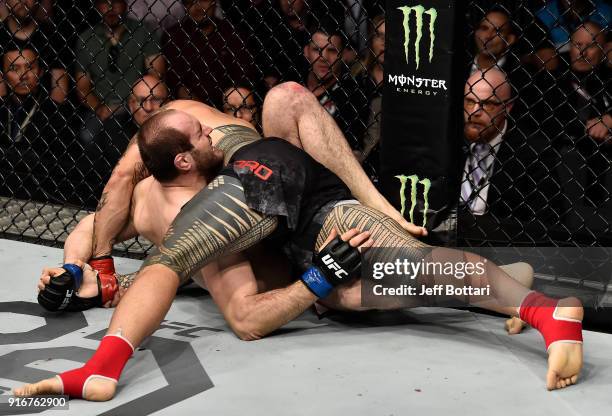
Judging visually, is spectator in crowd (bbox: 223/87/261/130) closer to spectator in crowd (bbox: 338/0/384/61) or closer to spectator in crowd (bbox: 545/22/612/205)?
spectator in crowd (bbox: 338/0/384/61)

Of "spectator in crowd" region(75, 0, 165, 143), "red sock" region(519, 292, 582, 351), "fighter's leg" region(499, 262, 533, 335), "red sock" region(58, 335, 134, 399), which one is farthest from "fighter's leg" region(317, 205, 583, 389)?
"spectator in crowd" region(75, 0, 165, 143)

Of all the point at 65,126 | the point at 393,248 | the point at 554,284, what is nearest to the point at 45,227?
the point at 65,126

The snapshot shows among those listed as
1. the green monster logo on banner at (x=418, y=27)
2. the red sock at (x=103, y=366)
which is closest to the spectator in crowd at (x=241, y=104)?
the green monster logo on banner at (x=418, y=27)

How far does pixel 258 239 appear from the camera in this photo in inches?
79.1

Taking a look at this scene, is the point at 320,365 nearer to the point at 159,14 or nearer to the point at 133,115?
the point at 133,115

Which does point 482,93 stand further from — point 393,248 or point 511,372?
point 511,372

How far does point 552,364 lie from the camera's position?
67.9 inches

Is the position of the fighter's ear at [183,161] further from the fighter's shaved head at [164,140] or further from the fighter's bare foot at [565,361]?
the fighter's bare foot at [565,361]

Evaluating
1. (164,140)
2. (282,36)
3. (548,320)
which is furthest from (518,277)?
(282,36)

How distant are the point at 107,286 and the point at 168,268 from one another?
1.55ft

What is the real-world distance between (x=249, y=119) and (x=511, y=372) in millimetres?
1352

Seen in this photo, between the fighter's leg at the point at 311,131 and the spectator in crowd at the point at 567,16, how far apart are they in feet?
2.39

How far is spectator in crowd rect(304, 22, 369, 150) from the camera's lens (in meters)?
2.68

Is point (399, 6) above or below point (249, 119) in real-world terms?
above
